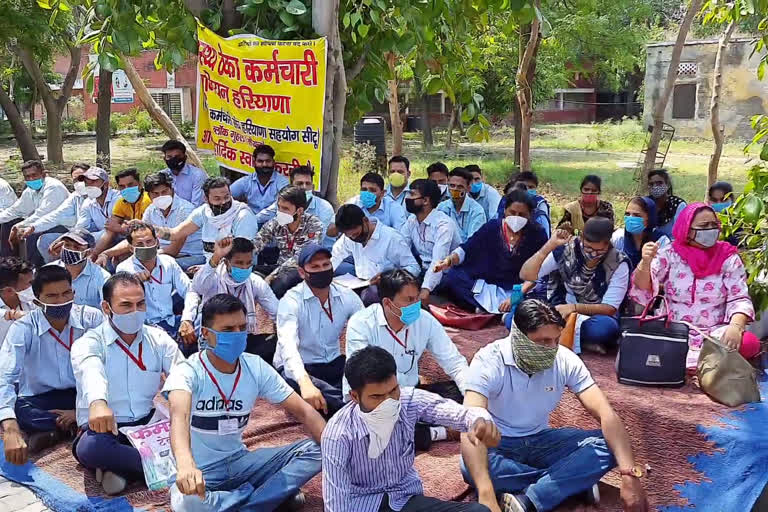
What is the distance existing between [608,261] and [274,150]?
3144 millimetres

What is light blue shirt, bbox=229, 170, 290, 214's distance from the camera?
7.09m

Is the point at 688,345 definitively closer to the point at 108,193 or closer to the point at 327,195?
the point at 327,195

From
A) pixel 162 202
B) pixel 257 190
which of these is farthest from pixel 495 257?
pixel 162 202

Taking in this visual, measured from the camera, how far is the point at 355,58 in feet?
24.2

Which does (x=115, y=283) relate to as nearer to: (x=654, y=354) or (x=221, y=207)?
(x=221, y=207)

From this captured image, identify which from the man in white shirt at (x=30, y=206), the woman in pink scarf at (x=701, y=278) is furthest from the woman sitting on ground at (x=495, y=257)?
the man in white shirt at (x=30, y=206)

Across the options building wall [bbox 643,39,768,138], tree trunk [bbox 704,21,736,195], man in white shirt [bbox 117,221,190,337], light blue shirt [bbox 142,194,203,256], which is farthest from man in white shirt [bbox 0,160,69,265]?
building wall [bbox 643,39,768,138]

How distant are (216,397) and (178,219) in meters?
3.68

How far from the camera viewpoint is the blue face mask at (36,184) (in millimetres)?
8242

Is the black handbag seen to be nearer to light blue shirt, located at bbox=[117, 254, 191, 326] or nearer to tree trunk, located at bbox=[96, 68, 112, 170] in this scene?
light blue shirt, located at bbox=[117, 254, 191, 326]

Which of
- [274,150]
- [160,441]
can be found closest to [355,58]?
[274,150]

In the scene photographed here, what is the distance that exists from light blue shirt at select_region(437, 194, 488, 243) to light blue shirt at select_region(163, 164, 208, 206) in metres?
2.32

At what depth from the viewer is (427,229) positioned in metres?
6.71

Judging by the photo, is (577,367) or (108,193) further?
(108,193)
